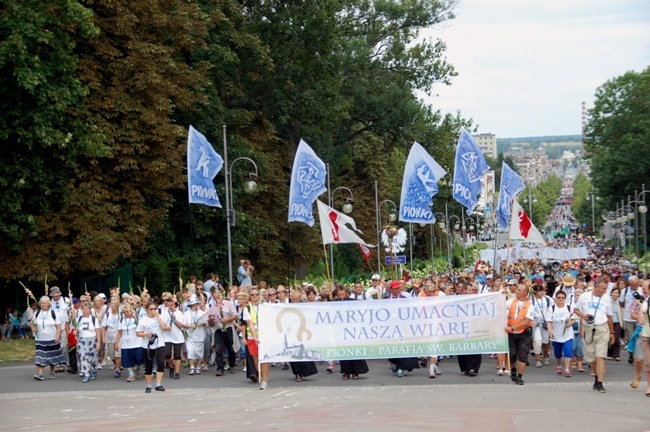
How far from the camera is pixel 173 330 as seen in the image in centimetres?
2220

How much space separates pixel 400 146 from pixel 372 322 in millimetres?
36500

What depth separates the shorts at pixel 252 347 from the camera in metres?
20.2

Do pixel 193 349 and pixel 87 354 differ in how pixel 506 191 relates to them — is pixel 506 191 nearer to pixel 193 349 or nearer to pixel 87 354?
pixel 193 349

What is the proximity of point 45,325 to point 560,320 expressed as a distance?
1023cm

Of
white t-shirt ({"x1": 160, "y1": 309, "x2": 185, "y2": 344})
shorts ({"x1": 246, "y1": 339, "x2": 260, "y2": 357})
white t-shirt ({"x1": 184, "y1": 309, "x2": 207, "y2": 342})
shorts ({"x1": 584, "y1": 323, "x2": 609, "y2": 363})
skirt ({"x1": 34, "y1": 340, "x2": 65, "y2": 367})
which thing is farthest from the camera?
white t-shirt ({"x1": 184, "y1": 309, "x2": 207, "y2": 342})

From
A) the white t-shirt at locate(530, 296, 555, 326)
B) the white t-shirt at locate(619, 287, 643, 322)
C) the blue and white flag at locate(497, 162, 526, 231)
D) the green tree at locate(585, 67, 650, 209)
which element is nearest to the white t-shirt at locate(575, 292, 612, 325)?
the white t-shirt at locate(530, 296, 555, 326)

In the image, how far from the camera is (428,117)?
190ft

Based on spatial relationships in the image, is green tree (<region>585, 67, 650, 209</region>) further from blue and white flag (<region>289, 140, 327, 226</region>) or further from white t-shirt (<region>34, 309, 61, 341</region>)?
white t-shirt (<region>34, 309, 61, 341</region>)

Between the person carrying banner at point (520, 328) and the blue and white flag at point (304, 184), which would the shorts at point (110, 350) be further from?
the person carrying banner at point (520, 328)

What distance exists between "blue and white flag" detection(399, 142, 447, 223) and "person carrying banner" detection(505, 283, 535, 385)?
25.3 ft

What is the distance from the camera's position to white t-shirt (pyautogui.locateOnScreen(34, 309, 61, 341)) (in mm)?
22375

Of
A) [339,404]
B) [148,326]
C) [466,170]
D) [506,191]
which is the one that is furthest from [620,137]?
[339,404]

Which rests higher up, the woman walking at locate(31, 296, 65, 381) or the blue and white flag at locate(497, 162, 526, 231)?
the blue and white flag at locate(497, 162, 526, 231)

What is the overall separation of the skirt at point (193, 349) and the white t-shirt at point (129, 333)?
1.74 m
